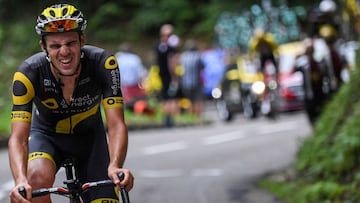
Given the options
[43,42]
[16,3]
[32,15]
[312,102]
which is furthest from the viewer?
[32,15]

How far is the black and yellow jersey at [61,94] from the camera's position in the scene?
6215 millimetres

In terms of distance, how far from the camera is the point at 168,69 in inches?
835

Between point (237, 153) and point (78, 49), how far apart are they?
1069cm

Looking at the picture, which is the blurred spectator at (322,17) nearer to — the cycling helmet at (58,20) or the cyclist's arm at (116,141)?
the cyclist's arm at (116,141)

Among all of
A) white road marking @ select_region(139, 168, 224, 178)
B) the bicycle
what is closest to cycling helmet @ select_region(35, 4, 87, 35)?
the bicycle

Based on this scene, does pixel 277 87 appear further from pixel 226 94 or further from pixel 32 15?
pixel 32 15

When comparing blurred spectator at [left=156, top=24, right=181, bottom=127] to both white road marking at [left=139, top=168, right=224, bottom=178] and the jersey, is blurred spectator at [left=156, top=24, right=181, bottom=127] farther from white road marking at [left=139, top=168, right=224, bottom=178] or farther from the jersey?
the jersey

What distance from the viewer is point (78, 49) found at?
6.21 meters

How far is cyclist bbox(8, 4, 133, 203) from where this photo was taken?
606 centimetres

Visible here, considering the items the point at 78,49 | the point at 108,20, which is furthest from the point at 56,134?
the point at 108,20

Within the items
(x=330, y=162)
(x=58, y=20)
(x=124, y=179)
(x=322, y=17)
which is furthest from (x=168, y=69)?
(x=124, y=179)

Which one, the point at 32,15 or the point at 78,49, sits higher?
the point at 32,15

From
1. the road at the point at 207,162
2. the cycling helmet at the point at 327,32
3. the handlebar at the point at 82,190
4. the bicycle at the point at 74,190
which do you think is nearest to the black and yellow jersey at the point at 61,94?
the bicycle at the point at 74,190

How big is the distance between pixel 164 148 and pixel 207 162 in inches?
76.0
